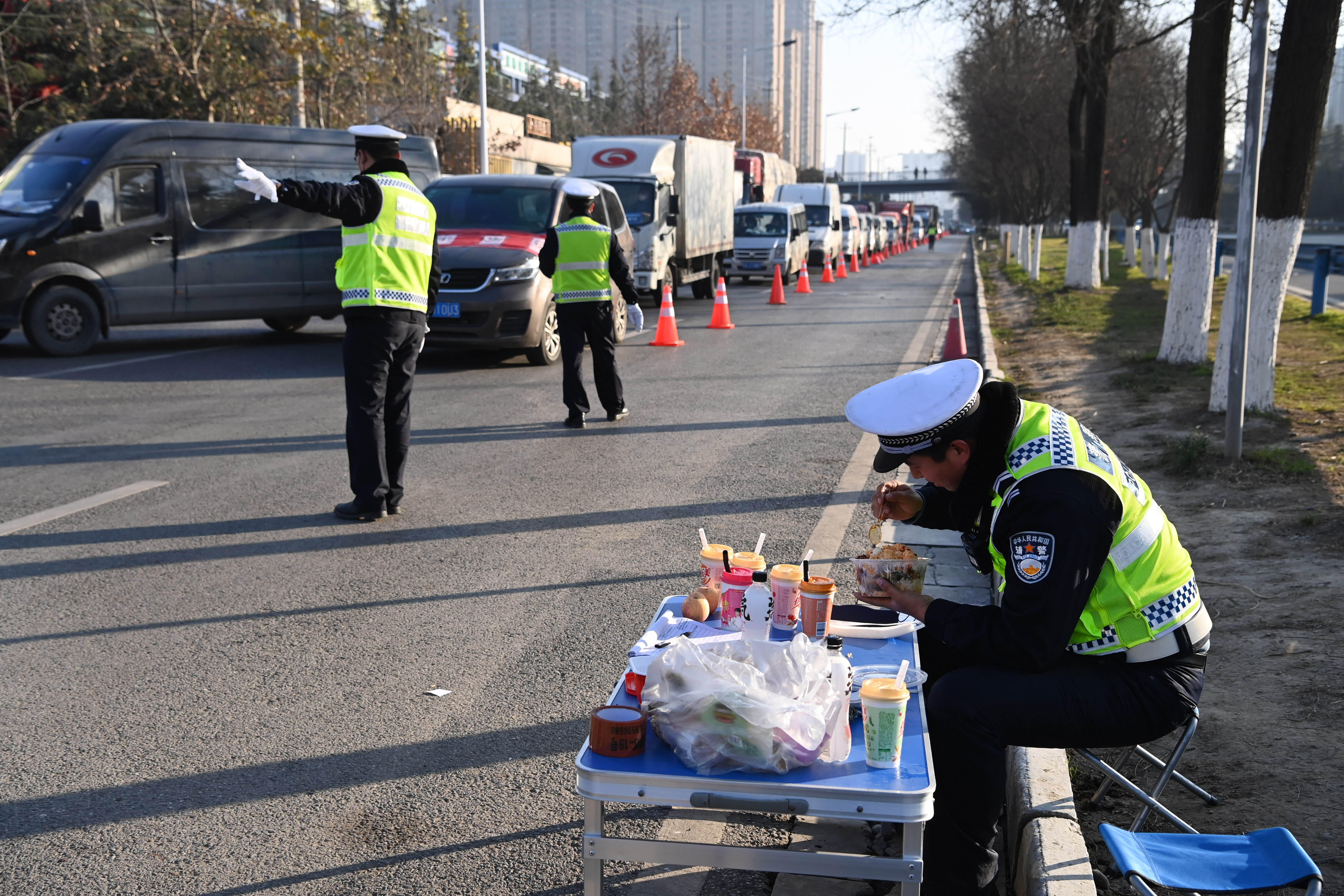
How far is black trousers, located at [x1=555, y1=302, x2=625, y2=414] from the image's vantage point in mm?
9656

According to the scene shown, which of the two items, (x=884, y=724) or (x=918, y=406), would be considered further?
(x=918, y=406)

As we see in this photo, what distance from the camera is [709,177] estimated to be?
23312 millimetres

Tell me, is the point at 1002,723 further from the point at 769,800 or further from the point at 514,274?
the point at 514,274

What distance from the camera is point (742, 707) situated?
269 centimetres

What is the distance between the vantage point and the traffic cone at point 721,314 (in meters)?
17.9

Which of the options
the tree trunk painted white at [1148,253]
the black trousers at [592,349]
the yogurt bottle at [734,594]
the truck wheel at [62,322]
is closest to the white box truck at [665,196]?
the truck wheel at [62,322]

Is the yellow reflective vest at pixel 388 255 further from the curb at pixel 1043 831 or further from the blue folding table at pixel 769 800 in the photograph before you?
the blue folding table at pixel 769 800

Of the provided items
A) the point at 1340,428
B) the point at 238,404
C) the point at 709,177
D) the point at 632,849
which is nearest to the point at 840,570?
the point at 632,849

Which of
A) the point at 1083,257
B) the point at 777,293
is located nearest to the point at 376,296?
the point at 777,293

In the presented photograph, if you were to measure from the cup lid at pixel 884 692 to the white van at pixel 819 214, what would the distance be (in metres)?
30.6

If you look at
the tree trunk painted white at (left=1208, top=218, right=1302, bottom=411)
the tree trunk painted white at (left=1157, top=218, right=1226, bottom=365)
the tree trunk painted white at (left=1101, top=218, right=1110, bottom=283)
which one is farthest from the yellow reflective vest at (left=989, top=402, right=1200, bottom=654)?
the tree trunk painted white at (left=1101, top=218, right=1110, bottom=283)

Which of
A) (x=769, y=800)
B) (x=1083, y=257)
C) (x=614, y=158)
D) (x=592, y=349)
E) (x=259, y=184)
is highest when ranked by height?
(x=614, y=158)

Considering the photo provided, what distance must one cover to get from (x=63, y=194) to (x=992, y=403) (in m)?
12.9

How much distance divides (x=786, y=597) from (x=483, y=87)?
3080 centimetres
